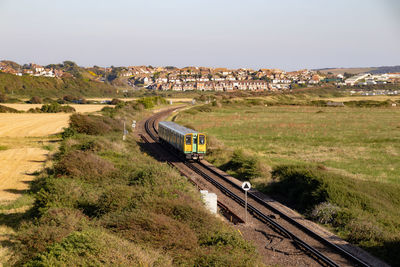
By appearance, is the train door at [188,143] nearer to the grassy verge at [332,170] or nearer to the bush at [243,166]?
the grassy verge at [332,170]

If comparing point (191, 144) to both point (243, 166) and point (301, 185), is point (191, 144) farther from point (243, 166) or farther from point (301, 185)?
point (301, 185)

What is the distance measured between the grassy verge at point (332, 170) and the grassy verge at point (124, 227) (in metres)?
5.92

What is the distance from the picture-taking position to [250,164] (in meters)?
25.6

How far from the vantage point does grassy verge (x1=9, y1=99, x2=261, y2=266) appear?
8.43 m

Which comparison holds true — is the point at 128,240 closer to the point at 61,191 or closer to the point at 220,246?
the point at 220,246

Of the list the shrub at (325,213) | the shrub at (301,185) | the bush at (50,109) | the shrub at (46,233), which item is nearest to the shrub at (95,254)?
the shrub at (46,233)

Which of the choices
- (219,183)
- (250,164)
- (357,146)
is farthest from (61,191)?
(357,146)

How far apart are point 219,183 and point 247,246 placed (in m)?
12.8

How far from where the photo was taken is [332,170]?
1014 inches

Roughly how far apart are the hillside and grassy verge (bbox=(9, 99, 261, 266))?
107 meters

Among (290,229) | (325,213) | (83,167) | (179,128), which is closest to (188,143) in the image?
(179,128)

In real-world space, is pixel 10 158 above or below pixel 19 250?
below

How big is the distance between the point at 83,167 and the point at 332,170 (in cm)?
1588

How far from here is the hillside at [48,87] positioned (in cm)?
11538
